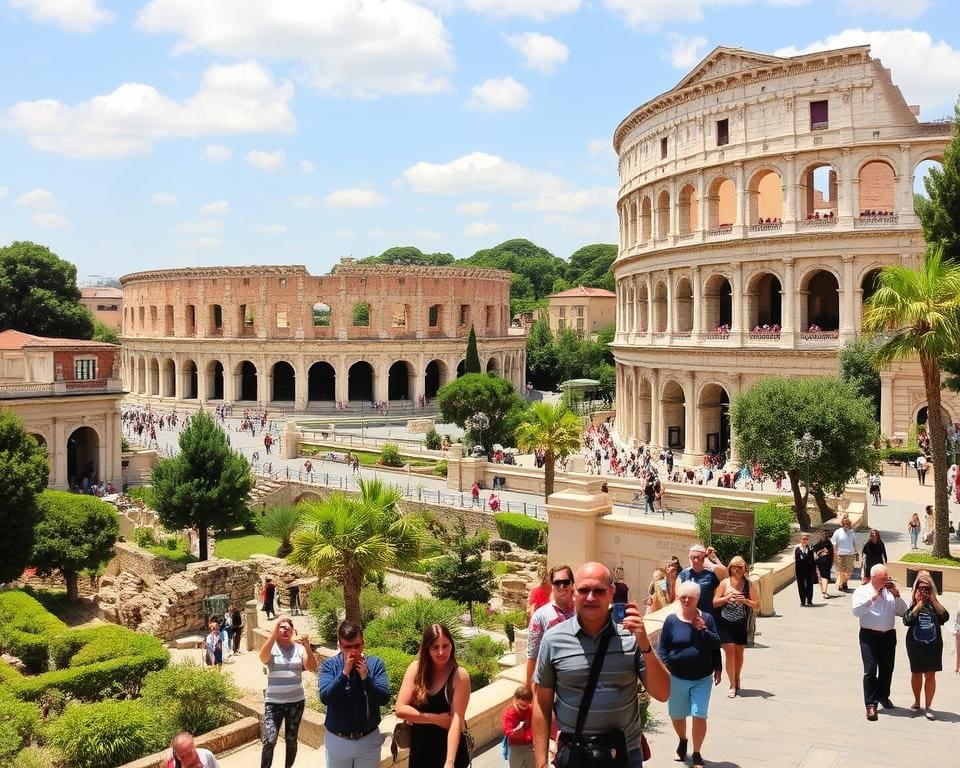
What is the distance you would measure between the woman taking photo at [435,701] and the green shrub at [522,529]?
74.8 feet

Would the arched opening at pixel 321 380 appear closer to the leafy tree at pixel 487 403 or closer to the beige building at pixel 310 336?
the beige building at pixel 310 336

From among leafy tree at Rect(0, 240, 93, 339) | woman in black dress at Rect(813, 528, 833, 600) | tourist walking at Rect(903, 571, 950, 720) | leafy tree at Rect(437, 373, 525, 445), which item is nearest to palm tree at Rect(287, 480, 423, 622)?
woman in black dress at Rect(813, 528, 833, 600)

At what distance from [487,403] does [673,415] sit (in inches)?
346

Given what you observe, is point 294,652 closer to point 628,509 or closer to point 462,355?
point 628,509

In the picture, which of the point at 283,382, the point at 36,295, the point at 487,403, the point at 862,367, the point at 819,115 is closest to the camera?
the point at 862,367

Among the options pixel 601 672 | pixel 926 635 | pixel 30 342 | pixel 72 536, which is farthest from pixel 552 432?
pixel 601 672

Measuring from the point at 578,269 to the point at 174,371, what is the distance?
73.4 meters

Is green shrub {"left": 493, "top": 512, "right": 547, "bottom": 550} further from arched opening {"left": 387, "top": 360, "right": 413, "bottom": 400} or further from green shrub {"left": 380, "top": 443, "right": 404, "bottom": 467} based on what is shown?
arched opening {"left": 387, "top": 360, "right": 413, "bottom": 400}

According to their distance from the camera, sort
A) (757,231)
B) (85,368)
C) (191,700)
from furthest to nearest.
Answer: (85,368) < (757,231) < (191,700)

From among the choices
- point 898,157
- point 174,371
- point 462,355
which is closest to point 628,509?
point 898,157

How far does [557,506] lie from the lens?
58.6 ft

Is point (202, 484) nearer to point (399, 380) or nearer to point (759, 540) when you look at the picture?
point (759, 540)

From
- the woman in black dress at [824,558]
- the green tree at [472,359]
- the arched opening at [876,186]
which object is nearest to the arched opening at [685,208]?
the arched opening at [876,186]

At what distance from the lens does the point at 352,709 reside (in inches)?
250
